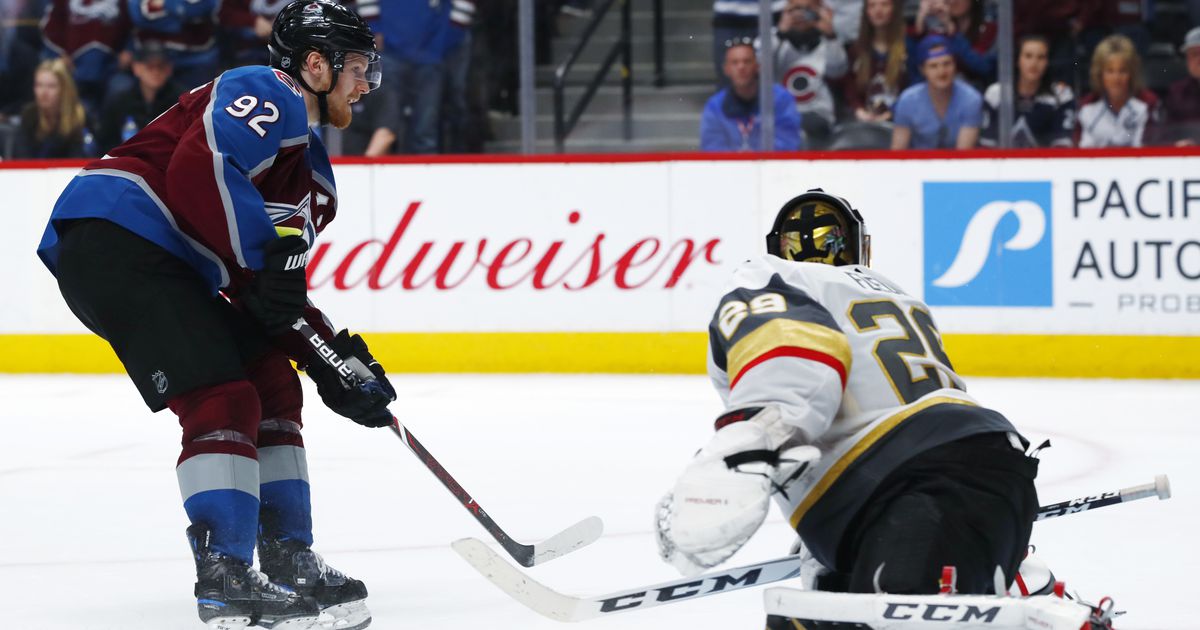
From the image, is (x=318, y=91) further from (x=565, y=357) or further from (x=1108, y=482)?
(x=565, y=357)

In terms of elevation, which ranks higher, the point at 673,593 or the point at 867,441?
the point at 867,441

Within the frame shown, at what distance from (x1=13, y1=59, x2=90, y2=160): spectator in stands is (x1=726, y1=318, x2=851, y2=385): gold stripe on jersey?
18.1 feet

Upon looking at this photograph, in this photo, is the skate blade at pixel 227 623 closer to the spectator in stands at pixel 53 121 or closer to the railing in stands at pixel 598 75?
the railing in stands at pixel 598 75

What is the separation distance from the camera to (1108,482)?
3955 millimetres

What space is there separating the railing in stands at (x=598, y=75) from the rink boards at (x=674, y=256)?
0.54ft

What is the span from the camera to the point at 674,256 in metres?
6.39

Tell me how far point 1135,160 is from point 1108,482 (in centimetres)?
238

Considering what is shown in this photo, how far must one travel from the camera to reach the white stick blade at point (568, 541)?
2.96 m

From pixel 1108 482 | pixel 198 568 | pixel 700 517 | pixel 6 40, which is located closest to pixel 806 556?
pixel 700 517

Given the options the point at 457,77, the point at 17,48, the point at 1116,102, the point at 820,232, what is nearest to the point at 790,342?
the point at 820,232

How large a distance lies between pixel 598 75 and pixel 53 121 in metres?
2.26

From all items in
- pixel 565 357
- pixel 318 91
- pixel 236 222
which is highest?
pixel 318 91

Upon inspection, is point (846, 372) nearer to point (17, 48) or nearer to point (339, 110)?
point (339, 110)

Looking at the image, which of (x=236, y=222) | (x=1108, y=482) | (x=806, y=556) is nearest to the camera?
(x=806, y=556)
